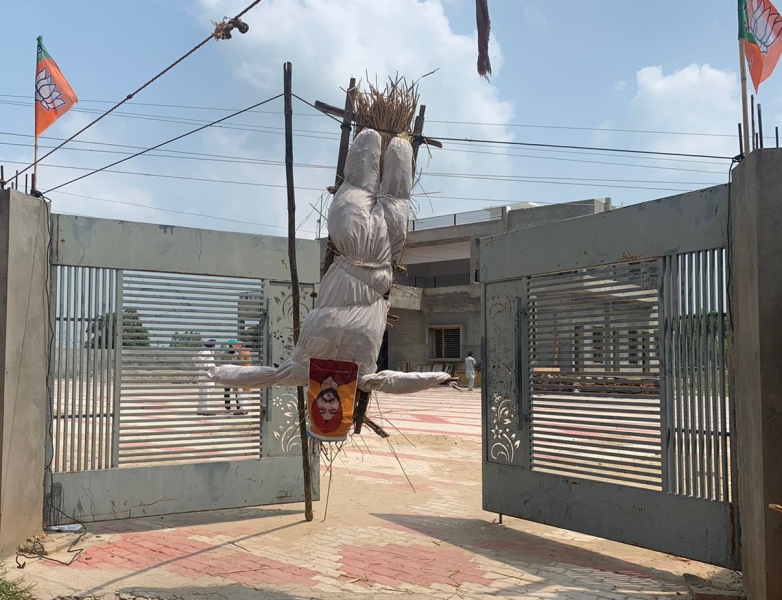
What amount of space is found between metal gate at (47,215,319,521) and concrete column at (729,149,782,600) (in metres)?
4.71

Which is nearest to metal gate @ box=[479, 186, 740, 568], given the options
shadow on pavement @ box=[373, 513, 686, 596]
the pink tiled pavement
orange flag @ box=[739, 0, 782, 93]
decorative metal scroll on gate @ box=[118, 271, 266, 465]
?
shadow on pavement @ box=[373, 513, 686, 596]

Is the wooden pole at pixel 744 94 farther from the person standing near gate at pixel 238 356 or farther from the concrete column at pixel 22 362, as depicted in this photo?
the concrete column at pixel 22 362

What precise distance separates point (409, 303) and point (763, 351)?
23803 mm

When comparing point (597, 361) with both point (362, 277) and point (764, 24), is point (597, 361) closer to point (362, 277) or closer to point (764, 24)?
point (362, 277)

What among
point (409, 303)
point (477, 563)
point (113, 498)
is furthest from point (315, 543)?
point (409, 303)

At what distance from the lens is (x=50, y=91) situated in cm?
777

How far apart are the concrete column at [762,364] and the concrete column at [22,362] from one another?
5.78 meters

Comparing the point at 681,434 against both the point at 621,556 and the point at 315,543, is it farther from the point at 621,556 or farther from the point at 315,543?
the point at 315,543

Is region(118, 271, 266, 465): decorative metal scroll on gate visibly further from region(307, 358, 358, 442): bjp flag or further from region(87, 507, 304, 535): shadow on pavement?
region(307, 358, 358, 442): bjp flag

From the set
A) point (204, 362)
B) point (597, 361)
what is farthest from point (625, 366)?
point (204, 362)

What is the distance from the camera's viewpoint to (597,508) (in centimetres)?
661

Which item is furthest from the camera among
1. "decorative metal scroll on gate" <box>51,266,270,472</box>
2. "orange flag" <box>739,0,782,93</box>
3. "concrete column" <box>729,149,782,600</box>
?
"decorative metal scroll on gate" <box>51,266,270,472</box>

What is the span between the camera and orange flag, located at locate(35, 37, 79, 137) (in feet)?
25.2

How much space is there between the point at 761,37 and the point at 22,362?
6.69m
